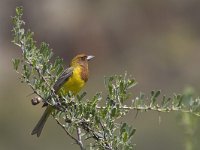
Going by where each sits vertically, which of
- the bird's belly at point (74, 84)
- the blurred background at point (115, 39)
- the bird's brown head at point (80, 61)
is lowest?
the bird's belly at point (74, 84)

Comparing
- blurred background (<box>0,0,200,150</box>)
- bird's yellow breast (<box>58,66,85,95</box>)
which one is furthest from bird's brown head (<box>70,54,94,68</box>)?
blurred background (<box>0,0,200,150</box>)

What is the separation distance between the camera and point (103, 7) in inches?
1066

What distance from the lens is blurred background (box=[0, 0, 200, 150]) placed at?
76.3 feet

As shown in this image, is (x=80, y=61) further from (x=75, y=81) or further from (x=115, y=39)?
(x=115, y=39)

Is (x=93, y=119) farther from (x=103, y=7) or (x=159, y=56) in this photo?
(x=103, y=7)

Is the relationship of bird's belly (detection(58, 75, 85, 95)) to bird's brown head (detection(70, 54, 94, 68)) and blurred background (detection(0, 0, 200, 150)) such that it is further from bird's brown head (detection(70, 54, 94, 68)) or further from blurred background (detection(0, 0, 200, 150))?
blurred background (detection(0, 0, 200, 150))

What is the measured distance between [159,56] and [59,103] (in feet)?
65.8

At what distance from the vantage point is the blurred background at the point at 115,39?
915 inches

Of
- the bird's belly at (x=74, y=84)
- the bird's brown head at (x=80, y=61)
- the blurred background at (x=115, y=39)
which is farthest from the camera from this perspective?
the blurred background at (x=115, y=39)

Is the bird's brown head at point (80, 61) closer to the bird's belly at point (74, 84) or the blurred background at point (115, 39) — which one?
the bird's belly at point (74, 84)

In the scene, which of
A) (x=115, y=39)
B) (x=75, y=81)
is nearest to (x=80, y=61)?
(x=75, y=81)

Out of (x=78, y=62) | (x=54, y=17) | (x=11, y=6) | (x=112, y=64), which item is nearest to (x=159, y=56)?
(x=112, y=64)

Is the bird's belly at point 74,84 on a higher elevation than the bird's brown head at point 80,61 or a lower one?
lower

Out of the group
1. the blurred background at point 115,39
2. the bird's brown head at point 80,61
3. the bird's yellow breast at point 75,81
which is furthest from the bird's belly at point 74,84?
the blurred background at point 115,39
